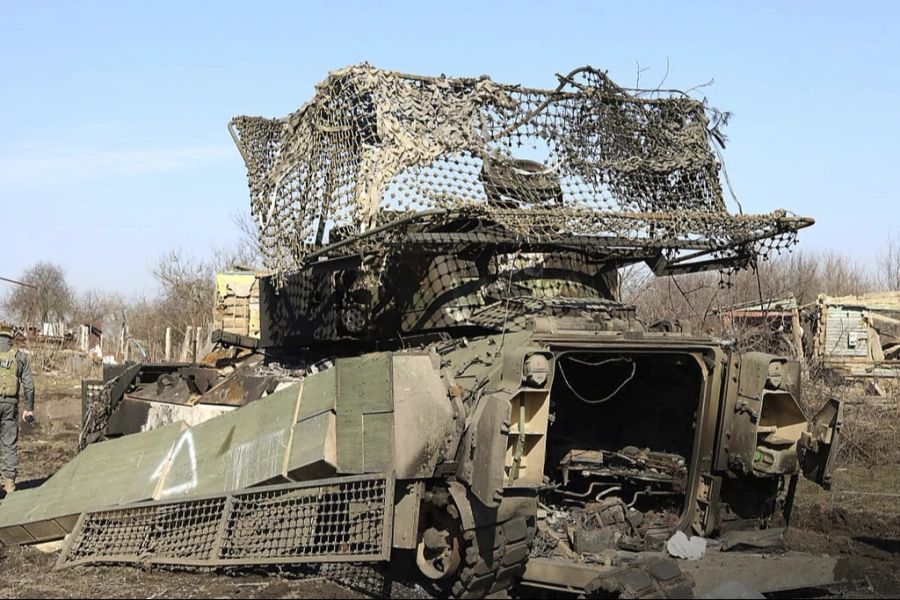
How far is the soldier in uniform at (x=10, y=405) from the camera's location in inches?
408

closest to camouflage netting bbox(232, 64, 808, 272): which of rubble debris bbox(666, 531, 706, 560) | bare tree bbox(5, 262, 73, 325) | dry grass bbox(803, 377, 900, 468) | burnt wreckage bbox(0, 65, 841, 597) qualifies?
burnt wreckage bbox(0, 65, 841, 597)

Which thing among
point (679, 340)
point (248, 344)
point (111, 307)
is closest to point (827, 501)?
point (679, 340)

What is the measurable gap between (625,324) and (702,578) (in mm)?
1903

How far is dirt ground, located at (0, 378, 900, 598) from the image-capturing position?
660 cm

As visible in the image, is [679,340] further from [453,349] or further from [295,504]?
[295,504]

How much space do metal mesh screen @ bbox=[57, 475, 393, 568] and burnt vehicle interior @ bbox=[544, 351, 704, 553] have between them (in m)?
1.58

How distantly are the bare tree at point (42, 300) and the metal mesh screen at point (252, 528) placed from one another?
4754cm

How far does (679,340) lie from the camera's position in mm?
7211

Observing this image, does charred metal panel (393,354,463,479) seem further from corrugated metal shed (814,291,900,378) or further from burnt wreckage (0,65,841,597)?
corrugated metal shed (814,291,900,378)

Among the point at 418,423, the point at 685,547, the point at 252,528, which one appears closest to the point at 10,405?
the point at 252,528

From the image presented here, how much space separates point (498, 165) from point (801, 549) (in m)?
3.96

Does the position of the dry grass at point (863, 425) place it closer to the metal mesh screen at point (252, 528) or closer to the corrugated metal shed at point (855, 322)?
the corrugated metal shed at point (855, 322)

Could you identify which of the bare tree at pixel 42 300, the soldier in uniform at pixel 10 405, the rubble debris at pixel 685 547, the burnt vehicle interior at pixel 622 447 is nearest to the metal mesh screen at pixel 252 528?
the burnt vehicle interior at pixel 622 447

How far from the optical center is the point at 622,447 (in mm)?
8742
